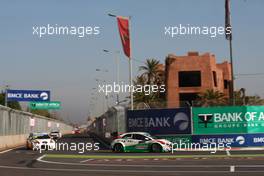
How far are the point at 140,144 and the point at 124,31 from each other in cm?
914

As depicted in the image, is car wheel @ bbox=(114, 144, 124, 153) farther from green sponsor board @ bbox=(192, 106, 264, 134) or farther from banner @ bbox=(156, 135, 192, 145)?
green sponsor board @ bbox=(192, 106, 264, 134)

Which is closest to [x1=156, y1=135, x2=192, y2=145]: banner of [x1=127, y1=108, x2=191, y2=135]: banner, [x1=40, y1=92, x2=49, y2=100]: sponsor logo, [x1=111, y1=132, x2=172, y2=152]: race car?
[x1=127, y1=108, x2=191, y2=135]: banner

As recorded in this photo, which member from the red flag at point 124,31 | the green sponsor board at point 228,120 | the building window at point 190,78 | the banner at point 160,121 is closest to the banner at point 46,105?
the building window at point 190,78

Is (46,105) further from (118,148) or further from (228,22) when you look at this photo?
(118,148)

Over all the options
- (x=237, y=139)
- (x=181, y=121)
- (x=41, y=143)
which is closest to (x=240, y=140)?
(x=237, y=139)

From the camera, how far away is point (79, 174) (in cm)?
1748

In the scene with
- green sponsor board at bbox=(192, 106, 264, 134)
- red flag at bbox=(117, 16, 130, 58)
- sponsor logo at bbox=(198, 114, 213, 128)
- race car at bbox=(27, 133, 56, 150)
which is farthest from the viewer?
race car at bbox=(27, 133, 56, 150)

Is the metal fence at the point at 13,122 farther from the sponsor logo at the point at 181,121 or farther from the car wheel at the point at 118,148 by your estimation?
the sponsor logo at the point at 181,121

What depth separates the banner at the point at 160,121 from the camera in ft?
Result: 111

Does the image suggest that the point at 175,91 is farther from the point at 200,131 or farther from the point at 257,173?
the point at 257,173

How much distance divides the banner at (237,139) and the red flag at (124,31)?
28.3 ft

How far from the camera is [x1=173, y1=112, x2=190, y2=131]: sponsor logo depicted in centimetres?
3372

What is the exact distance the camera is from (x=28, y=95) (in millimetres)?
68312

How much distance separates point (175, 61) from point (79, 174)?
65.5 meters
